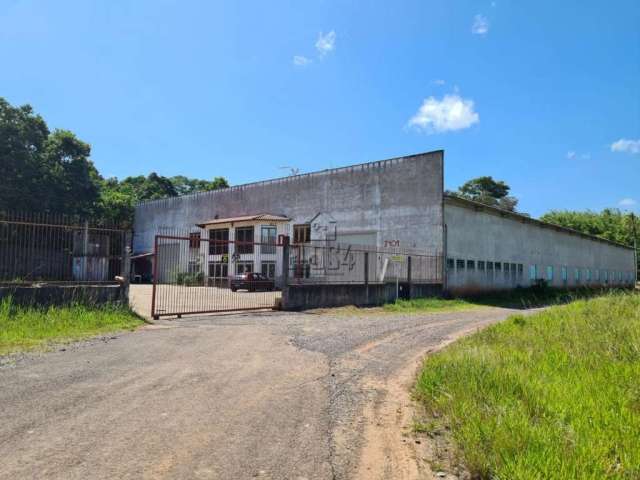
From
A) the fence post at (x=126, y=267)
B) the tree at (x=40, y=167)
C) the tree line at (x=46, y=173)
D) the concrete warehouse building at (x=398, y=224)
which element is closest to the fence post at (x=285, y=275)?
the fence post at (x=126, y=267)

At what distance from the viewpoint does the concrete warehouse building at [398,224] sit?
24719 mm

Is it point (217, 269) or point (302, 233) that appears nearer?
point (217, 269)

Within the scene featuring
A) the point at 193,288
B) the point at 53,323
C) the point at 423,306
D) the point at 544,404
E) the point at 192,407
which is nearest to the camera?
the point at 544,404

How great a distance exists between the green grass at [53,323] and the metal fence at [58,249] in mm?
1000

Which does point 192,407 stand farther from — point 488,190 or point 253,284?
point 488,190

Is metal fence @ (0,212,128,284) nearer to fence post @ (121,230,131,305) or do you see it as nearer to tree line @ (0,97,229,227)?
fence post @ (121,230,131,305)

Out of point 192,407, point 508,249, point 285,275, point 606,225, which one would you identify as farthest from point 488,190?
point 192,407

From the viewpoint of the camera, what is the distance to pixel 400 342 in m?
9.73

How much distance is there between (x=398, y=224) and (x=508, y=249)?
8.99 meters

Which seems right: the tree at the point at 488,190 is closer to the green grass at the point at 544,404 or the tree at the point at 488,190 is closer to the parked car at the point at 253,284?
the parked car at the point at 253,284

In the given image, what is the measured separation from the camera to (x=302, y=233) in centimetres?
3156

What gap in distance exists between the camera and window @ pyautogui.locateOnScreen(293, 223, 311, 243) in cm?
3114

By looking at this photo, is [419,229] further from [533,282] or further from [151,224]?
[151,224]

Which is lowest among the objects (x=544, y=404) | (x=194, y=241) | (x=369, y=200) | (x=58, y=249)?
(x=544, y=404)
